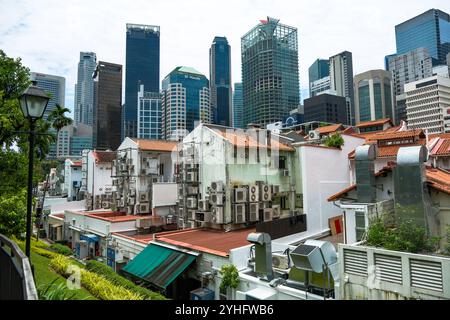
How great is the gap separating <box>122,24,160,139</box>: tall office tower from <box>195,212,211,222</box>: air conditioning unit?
510ft

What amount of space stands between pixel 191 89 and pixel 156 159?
103 meters

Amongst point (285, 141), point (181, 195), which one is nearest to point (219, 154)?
point (181, 195)

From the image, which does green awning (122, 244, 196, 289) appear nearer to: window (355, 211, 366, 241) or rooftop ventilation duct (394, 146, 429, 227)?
window (355, 211, 366, 241)

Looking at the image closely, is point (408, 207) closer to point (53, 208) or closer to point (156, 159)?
point (156, 159)

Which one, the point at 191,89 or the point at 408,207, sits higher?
the point at 191,89

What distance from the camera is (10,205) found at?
31.5 ft

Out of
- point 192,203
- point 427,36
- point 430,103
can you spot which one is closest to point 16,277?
point 192,203

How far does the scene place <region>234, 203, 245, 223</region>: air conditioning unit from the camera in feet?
58.3

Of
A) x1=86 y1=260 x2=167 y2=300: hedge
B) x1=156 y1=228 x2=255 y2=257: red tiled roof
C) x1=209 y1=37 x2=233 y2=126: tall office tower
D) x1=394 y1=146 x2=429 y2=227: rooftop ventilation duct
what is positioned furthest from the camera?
x1=209 y1=37 x2=233 y2=126: tall office tower

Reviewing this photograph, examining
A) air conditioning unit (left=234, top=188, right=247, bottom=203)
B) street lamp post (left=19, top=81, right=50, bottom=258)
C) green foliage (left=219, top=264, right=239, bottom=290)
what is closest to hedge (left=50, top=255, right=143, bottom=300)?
street lamp post (left=19, top=81, right=50, bottom=258)

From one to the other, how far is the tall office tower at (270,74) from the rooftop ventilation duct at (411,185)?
124 m

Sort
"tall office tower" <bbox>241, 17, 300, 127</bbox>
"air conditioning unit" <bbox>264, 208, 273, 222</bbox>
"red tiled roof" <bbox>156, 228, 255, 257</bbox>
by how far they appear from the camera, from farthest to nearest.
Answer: "tall office tower" <bbox>241, 17, 300, 127</bbox>
"air conditioning unit" <bbox>264, 208, 273, 222</bbox>
"red tiled roof" <bbox>156, 228, 255, 257</bbox>
